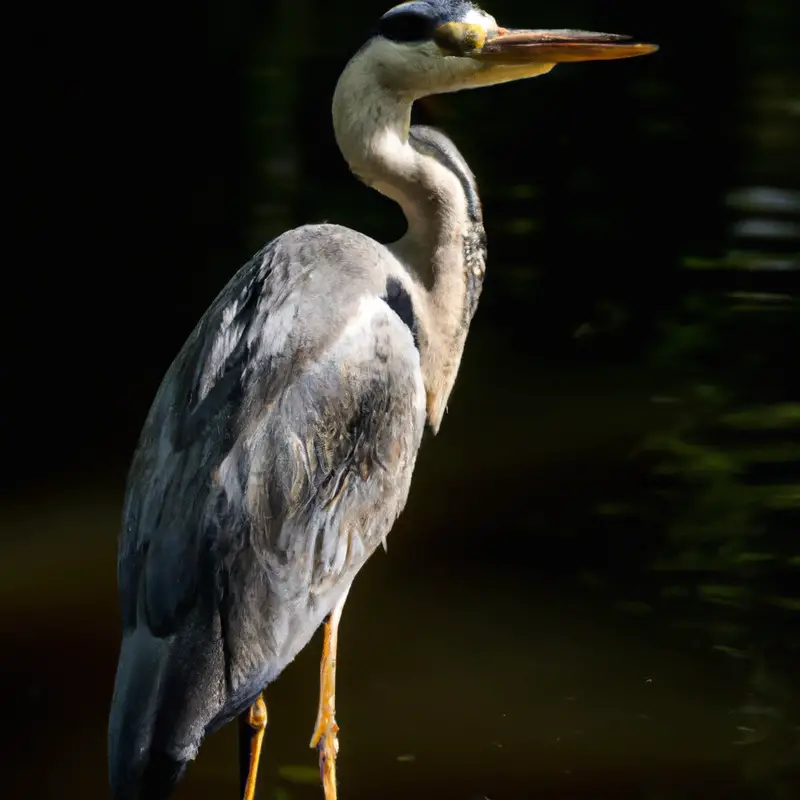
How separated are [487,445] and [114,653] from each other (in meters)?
Answer: 1.60

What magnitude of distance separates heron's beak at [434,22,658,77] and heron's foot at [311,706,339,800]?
137 cm

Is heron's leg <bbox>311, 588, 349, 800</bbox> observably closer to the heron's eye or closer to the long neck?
the long neck

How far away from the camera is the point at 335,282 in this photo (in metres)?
2.87

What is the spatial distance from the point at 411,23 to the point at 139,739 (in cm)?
153

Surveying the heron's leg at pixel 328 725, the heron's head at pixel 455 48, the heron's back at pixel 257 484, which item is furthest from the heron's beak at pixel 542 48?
the heron's leg at pixel 328 725

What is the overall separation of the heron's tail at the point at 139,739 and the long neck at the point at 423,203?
3.18 ft

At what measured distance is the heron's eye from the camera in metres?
3.11

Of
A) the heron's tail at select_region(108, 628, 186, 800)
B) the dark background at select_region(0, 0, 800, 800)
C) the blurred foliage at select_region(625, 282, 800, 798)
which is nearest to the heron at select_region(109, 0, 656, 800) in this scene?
the heron's tail at select_region(108, 628, 186, 800)

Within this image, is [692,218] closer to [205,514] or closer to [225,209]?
[225,209]

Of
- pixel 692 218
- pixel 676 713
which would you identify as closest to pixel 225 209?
pixel 692 218

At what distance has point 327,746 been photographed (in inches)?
118

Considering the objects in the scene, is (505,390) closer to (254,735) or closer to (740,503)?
(740,503)

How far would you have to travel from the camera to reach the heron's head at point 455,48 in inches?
122

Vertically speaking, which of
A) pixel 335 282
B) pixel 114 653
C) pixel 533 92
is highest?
pixel 335 282
